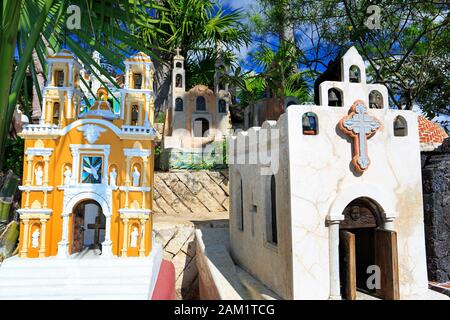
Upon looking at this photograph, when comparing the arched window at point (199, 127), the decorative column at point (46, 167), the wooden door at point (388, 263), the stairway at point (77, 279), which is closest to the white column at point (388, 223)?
the wooden door at point (388, 263)

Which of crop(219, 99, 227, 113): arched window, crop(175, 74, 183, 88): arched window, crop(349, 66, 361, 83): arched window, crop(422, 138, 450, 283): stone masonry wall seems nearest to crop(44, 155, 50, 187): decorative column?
crop(349, 66, 361, 83): arched window

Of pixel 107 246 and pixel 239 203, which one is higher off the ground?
pixel 239 203

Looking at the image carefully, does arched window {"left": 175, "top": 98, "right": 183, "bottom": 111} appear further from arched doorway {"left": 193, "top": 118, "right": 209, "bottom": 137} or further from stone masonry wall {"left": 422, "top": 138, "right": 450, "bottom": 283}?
stone masonry wall {"left": 422, "top": 138, "right": 450, "bottom": 283}

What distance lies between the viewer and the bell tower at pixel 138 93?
743 cm

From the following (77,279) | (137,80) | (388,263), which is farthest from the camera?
(137,80)

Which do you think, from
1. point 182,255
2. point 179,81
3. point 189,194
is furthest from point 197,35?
point 182,255

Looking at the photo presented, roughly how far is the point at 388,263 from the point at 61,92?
7.85 m

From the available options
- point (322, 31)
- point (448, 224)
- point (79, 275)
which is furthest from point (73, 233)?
point (322, 31)

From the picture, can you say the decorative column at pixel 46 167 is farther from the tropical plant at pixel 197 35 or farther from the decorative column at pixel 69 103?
the tropical plant at pixel 197 35

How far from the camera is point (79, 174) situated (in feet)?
22.6

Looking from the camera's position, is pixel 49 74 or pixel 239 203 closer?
pixel 49 74

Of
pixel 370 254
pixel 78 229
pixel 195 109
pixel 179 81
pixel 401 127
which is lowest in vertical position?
pixel 370 254

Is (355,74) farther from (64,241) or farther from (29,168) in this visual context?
(29,168)

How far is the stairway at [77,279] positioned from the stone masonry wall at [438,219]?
6.34m
